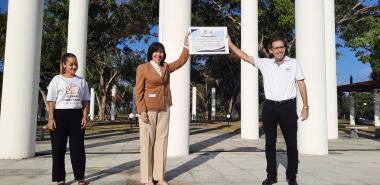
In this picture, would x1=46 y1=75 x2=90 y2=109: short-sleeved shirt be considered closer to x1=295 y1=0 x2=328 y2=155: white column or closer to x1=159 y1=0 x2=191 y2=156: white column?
x1=159 y1=0 x2=191 y2=156: white column

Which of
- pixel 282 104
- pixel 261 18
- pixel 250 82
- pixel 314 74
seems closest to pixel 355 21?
pixel 261 18

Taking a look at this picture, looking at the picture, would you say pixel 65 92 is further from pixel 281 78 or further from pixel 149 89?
pixel 281 78

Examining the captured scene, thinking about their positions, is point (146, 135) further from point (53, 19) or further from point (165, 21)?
point (53, 19)

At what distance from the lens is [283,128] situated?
207 inches

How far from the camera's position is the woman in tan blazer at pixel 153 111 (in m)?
5.25

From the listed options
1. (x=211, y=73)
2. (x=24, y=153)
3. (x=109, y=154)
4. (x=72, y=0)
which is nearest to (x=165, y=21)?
(x=109, y=154)

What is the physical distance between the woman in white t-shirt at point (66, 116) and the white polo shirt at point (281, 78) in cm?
265

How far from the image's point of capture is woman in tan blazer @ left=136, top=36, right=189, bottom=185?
17.2ft

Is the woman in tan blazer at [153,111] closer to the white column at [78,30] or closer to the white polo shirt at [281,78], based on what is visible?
the white polo shirt at [281,78]

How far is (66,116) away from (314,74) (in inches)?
265

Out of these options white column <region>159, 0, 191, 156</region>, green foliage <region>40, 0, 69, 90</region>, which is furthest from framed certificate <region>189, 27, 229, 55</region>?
green foliage <region>40, 0, 69, 90</region>

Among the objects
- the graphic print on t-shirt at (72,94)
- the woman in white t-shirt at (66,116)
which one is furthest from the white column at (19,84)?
Result: the graphic print on t-shirt at (72,94)

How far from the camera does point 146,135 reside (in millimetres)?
5297

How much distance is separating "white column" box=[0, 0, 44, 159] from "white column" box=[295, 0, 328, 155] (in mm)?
6664
